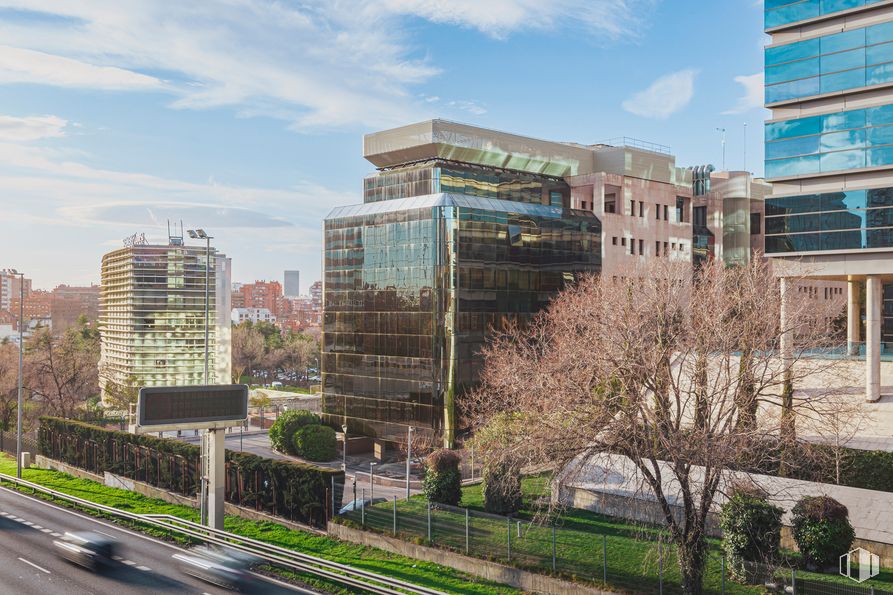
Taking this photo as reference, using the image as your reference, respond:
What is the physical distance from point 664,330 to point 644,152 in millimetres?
44575

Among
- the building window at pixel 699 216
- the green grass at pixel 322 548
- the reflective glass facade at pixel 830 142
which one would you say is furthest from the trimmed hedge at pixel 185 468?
the building window at pixel 699 216

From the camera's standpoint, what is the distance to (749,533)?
870 inches

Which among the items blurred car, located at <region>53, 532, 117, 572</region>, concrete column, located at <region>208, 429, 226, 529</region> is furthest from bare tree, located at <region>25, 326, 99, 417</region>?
blurred car, located at <region>53, 532, 117, 572</region>

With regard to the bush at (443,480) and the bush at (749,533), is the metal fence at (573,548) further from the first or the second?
the bush at (443,480)

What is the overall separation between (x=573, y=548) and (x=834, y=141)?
28197 millimetres

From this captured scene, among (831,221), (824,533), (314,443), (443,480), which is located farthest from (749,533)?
(314,443)

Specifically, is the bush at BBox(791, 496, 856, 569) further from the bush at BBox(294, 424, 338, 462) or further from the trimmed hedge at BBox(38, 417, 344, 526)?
the bush at BBox(294, 424, 338, 462)

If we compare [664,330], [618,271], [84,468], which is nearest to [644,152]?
[618,271]

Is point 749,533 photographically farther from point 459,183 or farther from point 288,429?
point 459,183

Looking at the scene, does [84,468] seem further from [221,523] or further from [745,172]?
[745,172]

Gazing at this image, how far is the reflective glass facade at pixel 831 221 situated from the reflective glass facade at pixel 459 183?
70.5ft

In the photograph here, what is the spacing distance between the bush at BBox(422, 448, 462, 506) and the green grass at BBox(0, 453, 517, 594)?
14.1 feet

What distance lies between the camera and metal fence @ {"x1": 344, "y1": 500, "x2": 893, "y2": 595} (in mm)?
21656

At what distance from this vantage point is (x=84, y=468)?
45094 mm
